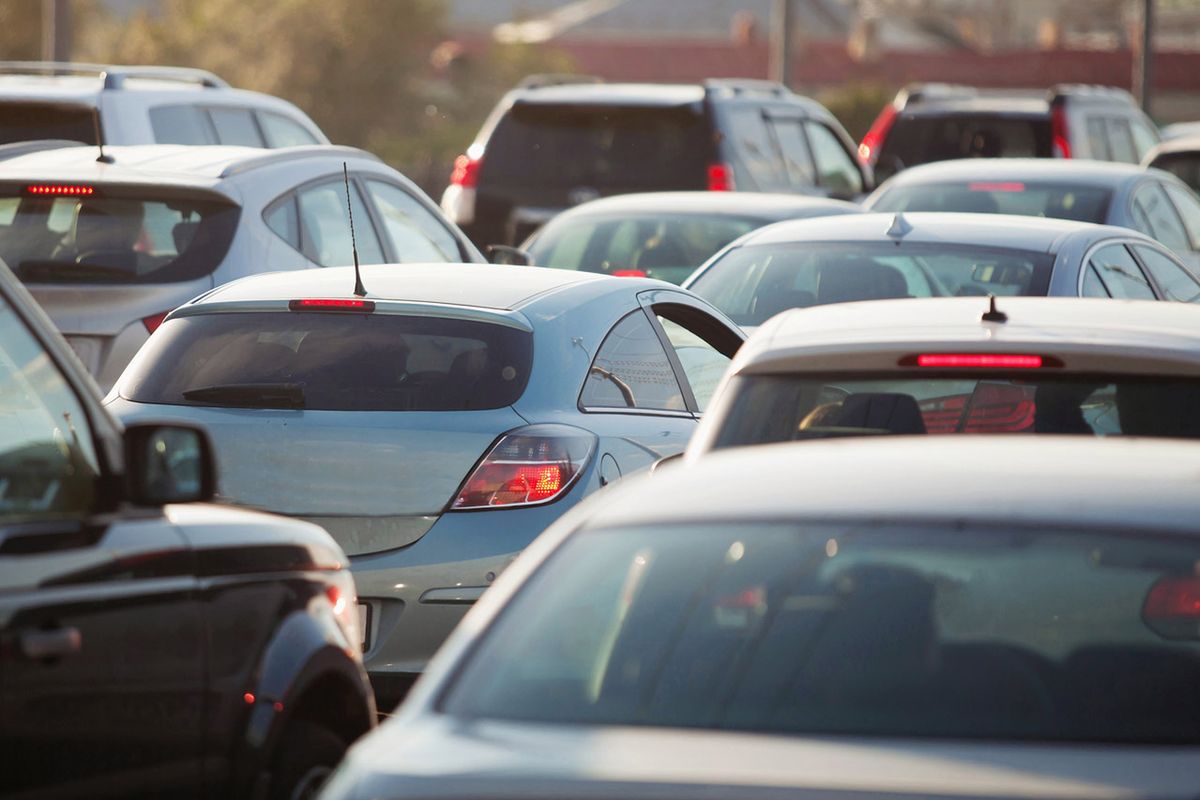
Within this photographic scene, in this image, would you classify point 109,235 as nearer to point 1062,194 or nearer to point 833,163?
point 1062,194

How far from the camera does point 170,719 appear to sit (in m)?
3.89

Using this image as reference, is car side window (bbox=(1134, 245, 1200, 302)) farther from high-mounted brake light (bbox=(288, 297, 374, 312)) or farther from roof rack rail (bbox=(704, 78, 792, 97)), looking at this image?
roof rack rail (bbox=(704, 78, 792, 97))

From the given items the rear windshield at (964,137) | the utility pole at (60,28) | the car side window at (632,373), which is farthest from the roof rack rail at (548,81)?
the car side window at (632,373)

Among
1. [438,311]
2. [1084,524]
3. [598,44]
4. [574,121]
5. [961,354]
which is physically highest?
[1084,524]

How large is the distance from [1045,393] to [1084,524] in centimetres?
216

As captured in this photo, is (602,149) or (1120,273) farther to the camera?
(602,149)

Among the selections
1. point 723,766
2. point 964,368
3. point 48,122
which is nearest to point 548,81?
point 48,122

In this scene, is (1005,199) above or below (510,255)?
below

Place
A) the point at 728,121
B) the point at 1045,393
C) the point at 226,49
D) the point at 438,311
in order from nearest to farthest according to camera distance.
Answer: the point at 1045,393, the point at 438,311, the point at 728,121, the point at 226,49

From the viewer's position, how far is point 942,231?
9.86 metres

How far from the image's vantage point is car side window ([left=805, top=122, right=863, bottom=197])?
18172 mm

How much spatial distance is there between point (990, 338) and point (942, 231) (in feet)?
15.8

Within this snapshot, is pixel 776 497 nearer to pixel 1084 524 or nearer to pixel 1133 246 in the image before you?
pixel 1084 524

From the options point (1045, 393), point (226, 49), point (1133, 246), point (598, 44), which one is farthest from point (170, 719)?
point (598, 44)
